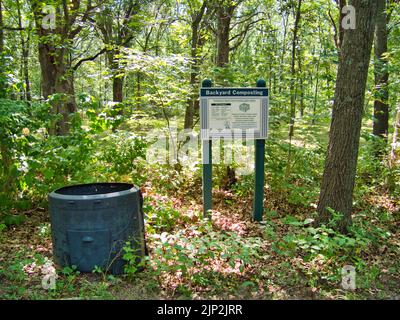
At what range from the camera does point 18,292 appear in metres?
3.13

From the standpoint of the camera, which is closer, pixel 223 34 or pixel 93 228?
pixel 93 228

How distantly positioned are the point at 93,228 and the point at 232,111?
241 centimetres

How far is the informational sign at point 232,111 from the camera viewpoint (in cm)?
469

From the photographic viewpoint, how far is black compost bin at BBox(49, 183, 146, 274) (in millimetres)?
3254

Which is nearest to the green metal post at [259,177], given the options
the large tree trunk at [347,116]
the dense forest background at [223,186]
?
the dense forest background at [223,186]

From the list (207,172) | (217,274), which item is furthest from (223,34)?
(217,274)

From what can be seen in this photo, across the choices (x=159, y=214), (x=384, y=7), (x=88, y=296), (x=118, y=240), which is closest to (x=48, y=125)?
(x=159, y=214)

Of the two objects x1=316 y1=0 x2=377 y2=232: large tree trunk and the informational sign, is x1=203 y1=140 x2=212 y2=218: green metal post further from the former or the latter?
x1=316 y1=0 x2=377 y2=232: large tree trunk

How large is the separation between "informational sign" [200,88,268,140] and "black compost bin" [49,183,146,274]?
1.68 metres

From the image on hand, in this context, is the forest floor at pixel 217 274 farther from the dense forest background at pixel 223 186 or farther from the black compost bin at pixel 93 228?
the black compost bin at pixel 93 228

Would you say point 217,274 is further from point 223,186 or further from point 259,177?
point 223,186

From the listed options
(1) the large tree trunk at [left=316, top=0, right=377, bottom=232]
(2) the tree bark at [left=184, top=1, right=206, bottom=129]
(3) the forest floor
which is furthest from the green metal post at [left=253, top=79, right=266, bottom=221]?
(2) the tree bark at [left=184, top=1, right=206, bottom=129]

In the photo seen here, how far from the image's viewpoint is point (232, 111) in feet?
15.5
